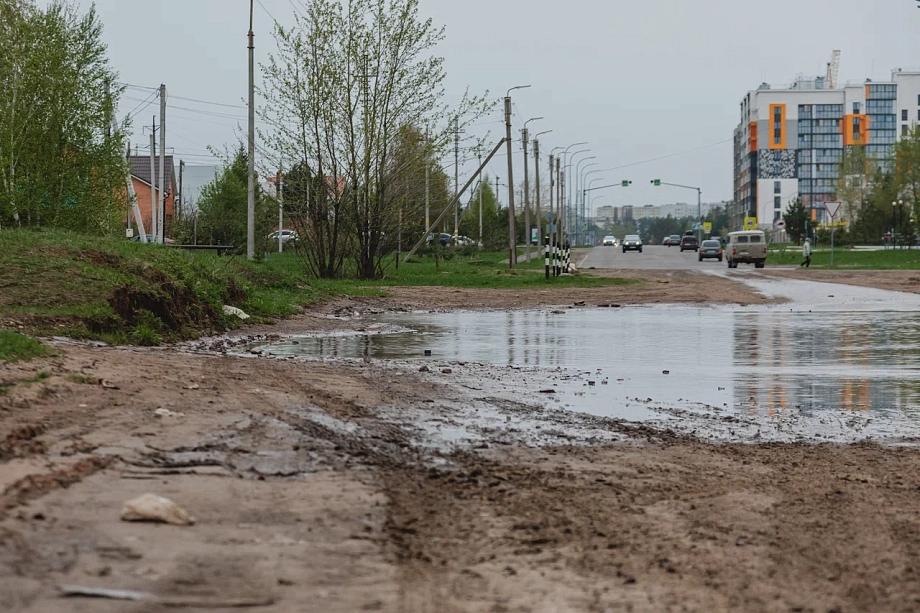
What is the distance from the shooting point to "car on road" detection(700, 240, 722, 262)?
79312 millimetres

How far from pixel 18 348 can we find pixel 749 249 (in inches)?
2182

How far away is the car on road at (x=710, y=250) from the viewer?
79.3 meters

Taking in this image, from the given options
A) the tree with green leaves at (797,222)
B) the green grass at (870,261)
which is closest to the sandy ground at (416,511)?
the green grass at (870,261)

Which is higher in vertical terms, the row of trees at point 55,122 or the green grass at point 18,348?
the row of trees at point 55,122

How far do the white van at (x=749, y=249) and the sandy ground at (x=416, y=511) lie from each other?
54.5 meters

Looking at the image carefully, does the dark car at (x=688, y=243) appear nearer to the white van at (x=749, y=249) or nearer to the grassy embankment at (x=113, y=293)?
the white van at (x=749, y=249)

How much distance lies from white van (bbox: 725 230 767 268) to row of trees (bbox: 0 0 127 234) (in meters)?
34.4

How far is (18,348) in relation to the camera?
970 cm

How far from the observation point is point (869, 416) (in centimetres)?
930

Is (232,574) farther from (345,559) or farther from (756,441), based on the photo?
(756,441)

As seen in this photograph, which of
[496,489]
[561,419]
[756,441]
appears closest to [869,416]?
[756,441]

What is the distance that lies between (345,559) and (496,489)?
1.62 m

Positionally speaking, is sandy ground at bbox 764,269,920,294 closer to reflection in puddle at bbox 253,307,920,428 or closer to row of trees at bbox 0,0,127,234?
reflection in puddle at bbox 253,307,920,428

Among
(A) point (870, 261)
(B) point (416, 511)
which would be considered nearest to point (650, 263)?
(A) point (870, 261)
